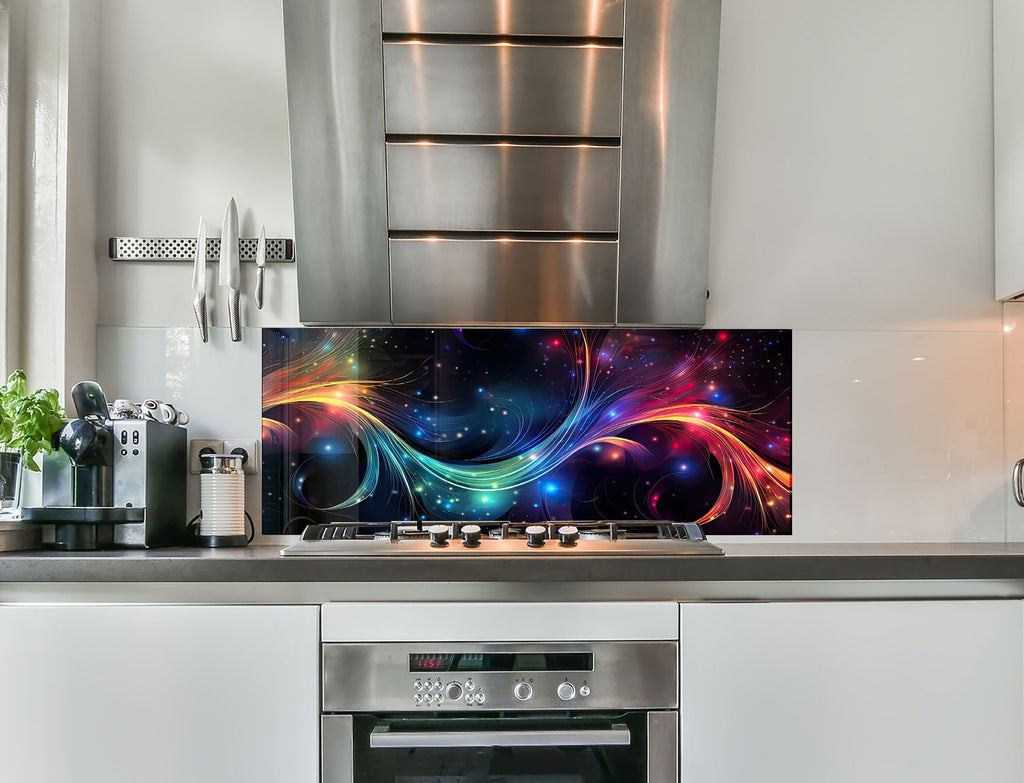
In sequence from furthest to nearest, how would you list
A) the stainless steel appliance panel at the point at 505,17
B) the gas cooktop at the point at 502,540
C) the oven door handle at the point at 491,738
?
the stainless steel appliance panel at the point at 505,17 → the gas cooktop at the point at 502,540 → the oven door handle at the point at 491,738

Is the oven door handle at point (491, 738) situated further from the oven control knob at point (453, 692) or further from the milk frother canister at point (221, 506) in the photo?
the milk frother canister at point (221, 506)

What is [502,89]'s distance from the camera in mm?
1828

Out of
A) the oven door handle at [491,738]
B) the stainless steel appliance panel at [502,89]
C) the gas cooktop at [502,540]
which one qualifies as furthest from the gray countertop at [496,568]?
the stainless steel appliance panel at [502,89]

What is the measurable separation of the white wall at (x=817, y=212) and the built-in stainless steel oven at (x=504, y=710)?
80 cm

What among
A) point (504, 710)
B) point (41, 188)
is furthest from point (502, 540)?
point (41, 188)

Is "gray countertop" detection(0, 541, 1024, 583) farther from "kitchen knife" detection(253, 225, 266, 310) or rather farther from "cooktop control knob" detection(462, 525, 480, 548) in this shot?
"kitchen knife" detection(253, 225, 266, 310)

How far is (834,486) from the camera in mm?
2064

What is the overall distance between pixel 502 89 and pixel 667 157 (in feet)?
1.34

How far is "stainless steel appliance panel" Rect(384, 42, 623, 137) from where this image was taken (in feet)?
5.95

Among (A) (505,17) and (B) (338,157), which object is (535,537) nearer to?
(B) (338,157)

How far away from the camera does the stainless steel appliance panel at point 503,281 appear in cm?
189

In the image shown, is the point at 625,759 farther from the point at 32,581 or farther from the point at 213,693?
the point at 32,581

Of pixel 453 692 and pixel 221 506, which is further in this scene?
pixel 221 506

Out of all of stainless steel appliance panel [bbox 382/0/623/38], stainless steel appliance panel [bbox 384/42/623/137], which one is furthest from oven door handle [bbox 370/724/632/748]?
stainless steel appliance panel [bbox 382/0/623/38]
